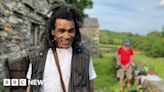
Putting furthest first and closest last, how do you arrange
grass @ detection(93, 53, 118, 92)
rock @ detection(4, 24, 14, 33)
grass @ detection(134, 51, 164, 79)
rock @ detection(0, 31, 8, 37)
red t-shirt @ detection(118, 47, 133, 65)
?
grass @ detection(134, 51, 164, 79) → grass @ detection(93, 53, 118, 92) → red t-shirt @ detection(118, 47, 133, 65) → rock @ detection(4, 24, 14, 33) → rock @ detection(0, 31, 8, 37)

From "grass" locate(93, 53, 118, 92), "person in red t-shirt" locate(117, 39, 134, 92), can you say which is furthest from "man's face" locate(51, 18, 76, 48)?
"grass" locate(93, 53, 118, 92)

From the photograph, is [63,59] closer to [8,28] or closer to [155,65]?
[8,28]

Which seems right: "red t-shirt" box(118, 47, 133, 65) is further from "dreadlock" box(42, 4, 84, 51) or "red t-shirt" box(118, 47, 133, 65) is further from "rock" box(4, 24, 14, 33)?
"dreadlock" box(42, 4, 84, 51)

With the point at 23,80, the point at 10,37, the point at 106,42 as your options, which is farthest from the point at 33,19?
the point at 106,42

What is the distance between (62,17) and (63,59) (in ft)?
1.11

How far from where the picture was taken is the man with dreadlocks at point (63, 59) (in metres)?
2.90

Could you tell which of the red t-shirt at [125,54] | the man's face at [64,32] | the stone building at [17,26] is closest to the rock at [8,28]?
the stone building at [17,26]

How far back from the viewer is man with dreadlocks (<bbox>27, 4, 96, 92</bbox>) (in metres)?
2.90

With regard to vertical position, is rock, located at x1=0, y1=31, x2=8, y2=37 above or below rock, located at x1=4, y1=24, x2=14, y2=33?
below

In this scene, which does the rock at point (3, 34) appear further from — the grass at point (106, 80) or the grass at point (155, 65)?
the grass at point (155, 65)

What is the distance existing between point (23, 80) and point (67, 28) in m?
0.72

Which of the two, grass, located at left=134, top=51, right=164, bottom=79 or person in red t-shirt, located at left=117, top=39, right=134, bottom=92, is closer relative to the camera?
person in red t-shirt, located at left=117, top=39, right=134, bottom=92

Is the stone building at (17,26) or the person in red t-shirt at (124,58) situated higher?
the stone building at (17,26)

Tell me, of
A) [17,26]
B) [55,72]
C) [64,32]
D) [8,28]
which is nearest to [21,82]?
[55,72]
